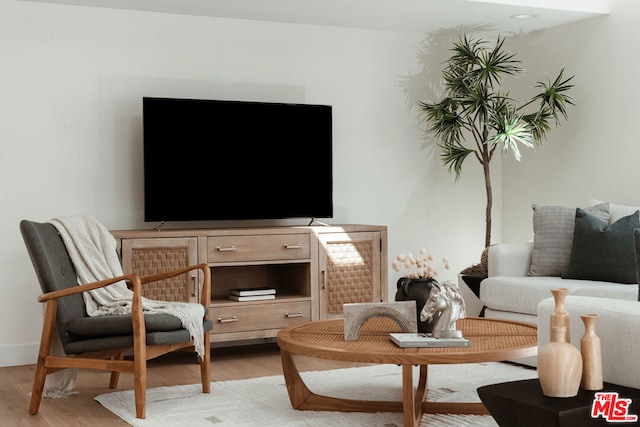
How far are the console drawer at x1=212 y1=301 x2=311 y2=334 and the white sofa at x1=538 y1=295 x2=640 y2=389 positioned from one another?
297cm

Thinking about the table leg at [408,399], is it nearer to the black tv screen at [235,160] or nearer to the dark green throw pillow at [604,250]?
the dark green throw pillow at [604,250]

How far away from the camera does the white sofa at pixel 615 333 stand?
2.32 m

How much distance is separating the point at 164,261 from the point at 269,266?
967 mm

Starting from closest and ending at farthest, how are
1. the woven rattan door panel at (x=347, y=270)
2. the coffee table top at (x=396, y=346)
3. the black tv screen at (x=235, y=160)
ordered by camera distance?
the coffee table top at (x=396, y=346)
the black tv screen at (x=235, y=160)
the woven rattan door panel at (x=347, y=270)

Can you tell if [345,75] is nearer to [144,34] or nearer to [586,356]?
[144,34]

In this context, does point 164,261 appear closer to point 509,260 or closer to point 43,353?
point 43,353

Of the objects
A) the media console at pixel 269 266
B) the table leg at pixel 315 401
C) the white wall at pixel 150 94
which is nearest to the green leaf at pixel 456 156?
the white wall at pixel 150 94

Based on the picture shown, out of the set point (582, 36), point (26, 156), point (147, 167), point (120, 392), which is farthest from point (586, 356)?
point (582, 36)

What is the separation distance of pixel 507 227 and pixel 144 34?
10.4ft

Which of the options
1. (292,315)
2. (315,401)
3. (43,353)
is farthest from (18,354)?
(315,401)

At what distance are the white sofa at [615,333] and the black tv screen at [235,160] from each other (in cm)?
326

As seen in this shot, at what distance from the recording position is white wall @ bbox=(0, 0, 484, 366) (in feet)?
16.8

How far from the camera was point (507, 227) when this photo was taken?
22.2 ft

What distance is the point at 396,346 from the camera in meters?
3.33
